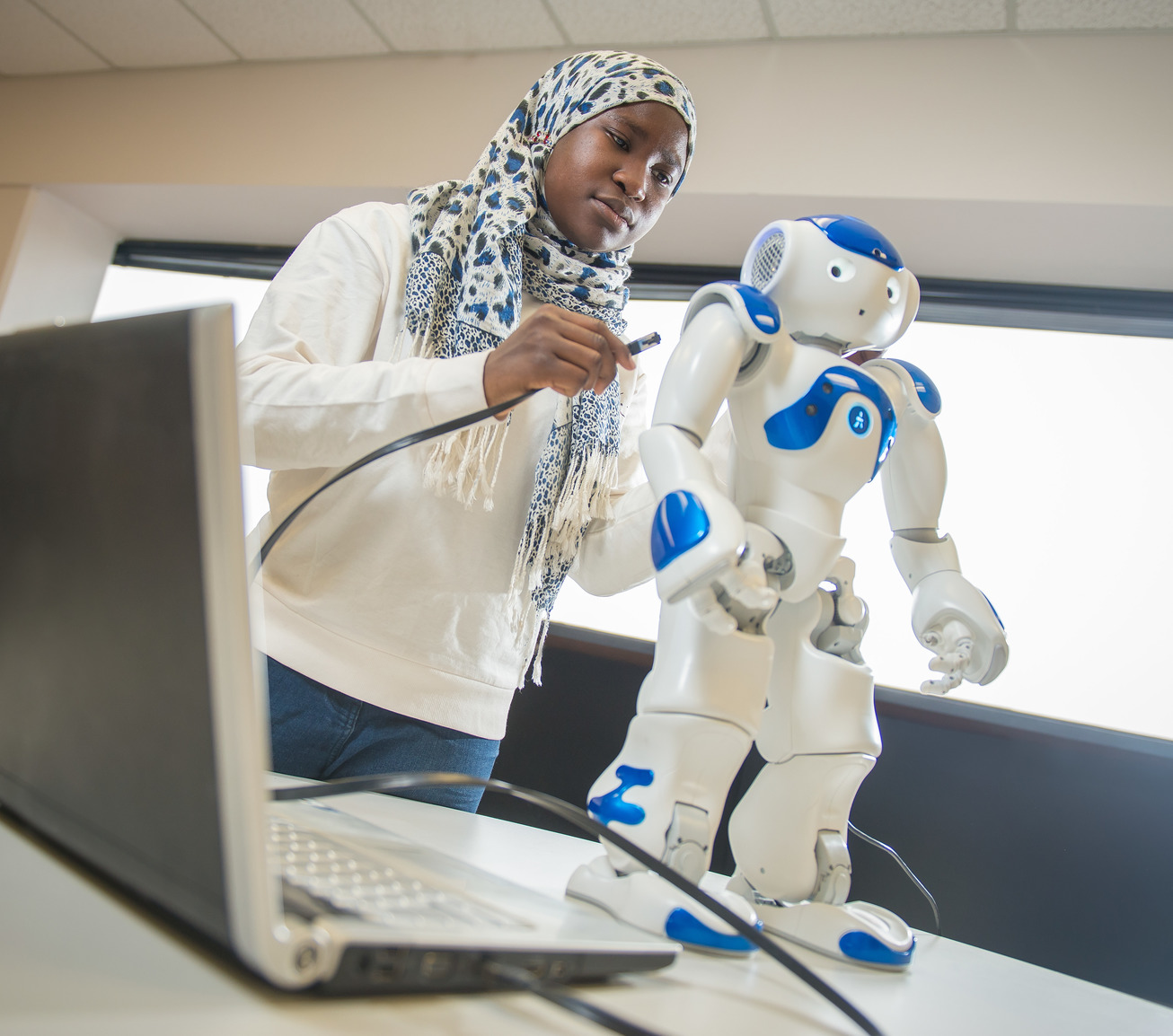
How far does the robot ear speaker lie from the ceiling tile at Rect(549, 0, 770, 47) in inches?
60.4

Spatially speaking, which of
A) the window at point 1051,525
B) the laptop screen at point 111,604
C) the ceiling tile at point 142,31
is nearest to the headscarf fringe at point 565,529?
the laptop screen at point 111,604

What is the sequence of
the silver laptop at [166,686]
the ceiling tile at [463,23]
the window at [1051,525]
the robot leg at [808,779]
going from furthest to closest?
the ceiling tile at [463,23] → the window at [1051,525] → the robot leg at [808,779] → the silver laptop at [166,686]

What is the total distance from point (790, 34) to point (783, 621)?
1.84 m

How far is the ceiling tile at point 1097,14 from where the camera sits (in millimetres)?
1699

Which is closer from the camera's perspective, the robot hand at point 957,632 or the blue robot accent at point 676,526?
the blue robot accent at point 676,526

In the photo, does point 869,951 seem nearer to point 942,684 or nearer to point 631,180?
point 942,684

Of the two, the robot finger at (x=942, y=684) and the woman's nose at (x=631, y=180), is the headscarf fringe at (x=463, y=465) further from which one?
the robot finger at (x=942, y=684)

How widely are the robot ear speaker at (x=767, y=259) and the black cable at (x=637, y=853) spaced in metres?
0.47

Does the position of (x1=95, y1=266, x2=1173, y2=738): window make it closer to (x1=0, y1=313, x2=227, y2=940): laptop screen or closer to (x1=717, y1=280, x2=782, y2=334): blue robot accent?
(x1=717, y1=280, x2=782, y2=334): blue robot accent

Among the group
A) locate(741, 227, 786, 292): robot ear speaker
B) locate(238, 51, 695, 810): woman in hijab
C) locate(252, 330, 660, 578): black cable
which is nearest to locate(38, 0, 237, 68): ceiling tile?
locate(238, 51, 695, 810): woman in hijab

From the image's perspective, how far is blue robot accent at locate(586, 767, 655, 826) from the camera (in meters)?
0.58

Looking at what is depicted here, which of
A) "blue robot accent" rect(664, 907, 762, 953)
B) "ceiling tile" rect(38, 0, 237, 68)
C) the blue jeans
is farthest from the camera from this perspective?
"ceiling tile" rect(38, 0, 237, 68)

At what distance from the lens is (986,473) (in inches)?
73.4

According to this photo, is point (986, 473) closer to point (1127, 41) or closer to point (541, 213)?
point (1127, 41)
